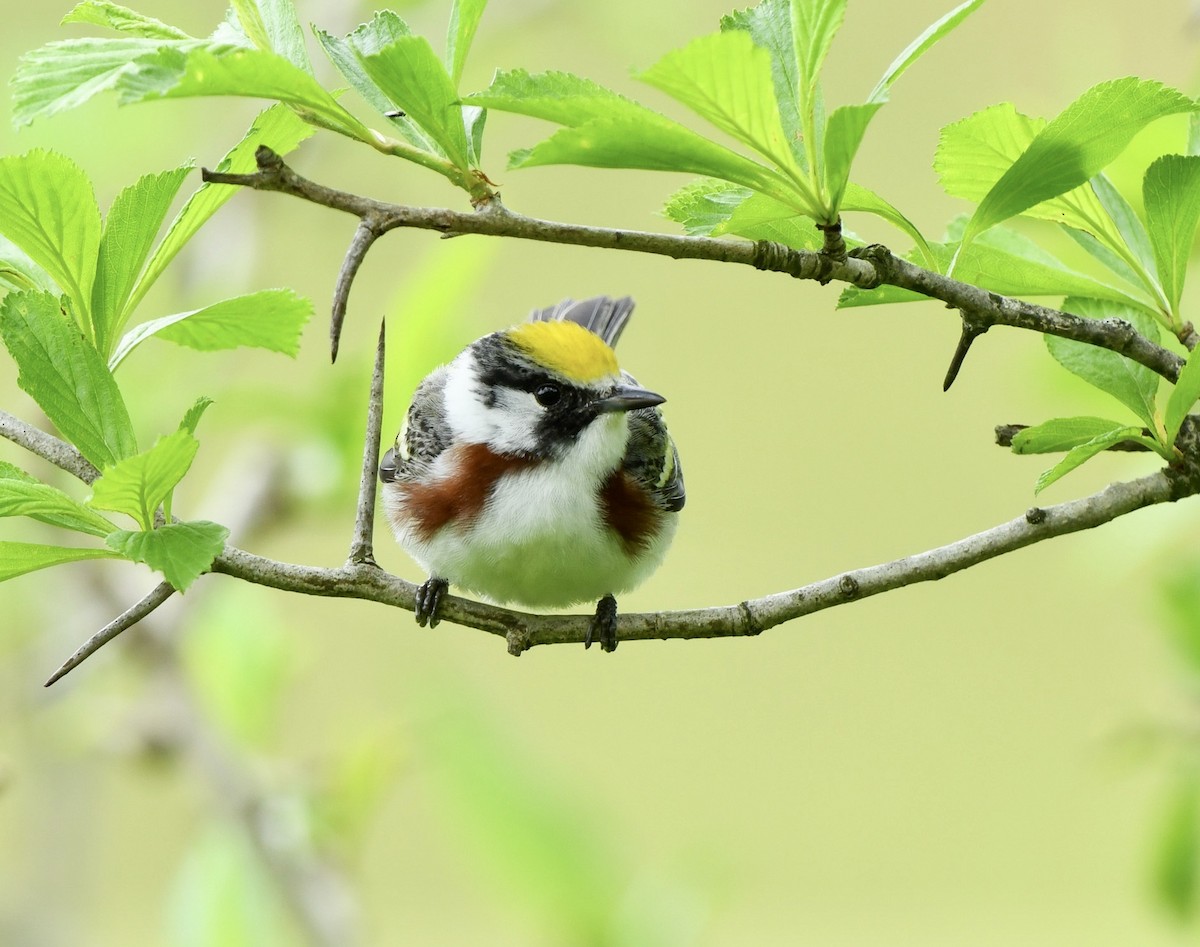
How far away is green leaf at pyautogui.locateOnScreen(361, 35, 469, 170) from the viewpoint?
3.31 ft

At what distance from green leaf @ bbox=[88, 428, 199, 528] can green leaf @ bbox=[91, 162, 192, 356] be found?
201mm

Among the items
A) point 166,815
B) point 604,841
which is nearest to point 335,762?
point 604,841

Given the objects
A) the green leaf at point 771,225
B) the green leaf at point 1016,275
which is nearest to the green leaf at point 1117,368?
the green leaf at point 1016,275

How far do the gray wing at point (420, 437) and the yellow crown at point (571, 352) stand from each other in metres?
0.23

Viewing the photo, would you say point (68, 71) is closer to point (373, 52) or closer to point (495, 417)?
point (373, 52)

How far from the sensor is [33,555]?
1190mm

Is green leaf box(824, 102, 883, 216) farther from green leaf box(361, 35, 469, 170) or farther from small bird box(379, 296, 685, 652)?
small bird box(379, 296, 685, 652)

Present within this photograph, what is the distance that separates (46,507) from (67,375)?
0.12 m

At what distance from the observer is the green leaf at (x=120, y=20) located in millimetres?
1071

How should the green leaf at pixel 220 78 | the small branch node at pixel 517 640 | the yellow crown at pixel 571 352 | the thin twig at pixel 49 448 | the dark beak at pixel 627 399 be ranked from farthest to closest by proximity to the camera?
the yellow crown at pixel 571 352
the dark beak at pixel 627 399
the small branch node at pixel 517 640
the thin twig at pixel 49 448
the green leaf at pixel 220 78

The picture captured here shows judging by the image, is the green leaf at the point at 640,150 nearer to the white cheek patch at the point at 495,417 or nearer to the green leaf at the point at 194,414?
the green leaf at the point at 194,414

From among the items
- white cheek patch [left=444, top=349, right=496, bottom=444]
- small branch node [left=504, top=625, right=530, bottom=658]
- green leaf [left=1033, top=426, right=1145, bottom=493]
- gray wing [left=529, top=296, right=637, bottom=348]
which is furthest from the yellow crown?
green leaf [left=1033, top=426, right=1145, bottom=493]

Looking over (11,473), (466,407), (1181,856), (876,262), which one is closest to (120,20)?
(11,473)

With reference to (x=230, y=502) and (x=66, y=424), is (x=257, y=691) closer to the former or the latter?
(x=230, y=502)
